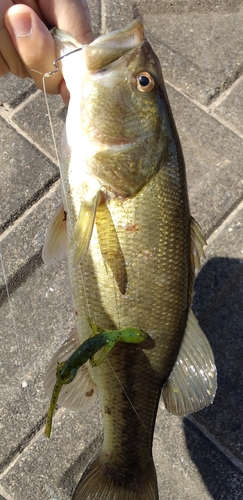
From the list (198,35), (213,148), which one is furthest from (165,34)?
(213,148)

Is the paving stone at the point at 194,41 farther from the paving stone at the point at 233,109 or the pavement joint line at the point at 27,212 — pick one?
the pavement joint line at the point at 27,212

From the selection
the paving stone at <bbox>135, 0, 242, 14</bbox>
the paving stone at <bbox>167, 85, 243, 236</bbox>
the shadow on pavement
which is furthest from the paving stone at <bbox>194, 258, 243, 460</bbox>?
the paving stone at <bbox>135, 0, 242, 14</bbox>

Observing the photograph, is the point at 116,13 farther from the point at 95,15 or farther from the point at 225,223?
the point at 225,223

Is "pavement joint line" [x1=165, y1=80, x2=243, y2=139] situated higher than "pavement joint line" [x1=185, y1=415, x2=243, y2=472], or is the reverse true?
"pavement joint line" [x1=165, y1=80, x2=243, y2=139]

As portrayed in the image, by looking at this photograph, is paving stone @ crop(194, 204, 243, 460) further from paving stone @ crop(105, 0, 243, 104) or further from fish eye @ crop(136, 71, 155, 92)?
fish eye @ crop(136, 71, 155, 92)

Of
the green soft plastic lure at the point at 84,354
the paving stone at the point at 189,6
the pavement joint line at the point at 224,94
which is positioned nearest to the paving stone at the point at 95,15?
the paving stone at the point at 189,6

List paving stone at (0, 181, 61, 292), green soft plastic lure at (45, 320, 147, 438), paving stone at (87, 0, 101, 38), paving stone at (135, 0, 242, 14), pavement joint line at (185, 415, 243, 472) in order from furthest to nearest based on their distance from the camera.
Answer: paving stone at (135, 0, 242, 14) → paving stone at (87, 0, 101, 38) → paving stone at (0, 181, 61, 292) → pavement joint line at (185, 415, 243, 472) → green soft plastic lure at (45, 320, 147, 438)

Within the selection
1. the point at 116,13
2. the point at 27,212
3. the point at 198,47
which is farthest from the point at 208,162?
the point at 116,13
